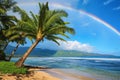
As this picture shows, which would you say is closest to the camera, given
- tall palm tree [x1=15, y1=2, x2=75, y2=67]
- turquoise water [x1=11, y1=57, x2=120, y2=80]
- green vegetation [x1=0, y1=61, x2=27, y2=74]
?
green vegetation [x1=0, y1=61, x2=27, y2=74]

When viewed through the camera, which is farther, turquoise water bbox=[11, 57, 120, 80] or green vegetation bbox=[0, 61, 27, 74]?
turquoise water bbox=[11, 57, 120, 80]

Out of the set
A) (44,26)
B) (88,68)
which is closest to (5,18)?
(44,26)

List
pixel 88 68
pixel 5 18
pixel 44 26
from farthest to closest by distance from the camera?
pixel 88 68 < pixel 5 18 < pixel 44 26

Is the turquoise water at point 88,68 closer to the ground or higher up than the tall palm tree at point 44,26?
closer to the ground

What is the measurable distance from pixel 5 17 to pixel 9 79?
15.3 metres

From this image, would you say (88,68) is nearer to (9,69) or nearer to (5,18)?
(5,18)

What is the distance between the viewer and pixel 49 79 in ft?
68.1

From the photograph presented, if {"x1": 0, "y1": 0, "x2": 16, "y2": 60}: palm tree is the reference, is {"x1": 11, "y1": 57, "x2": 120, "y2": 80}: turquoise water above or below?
below

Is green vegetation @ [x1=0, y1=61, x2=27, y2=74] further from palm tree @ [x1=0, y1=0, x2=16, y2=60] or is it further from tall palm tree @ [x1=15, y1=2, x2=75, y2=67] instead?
palm tree @ [x1=0, y1=0, x2=16, y2=60]

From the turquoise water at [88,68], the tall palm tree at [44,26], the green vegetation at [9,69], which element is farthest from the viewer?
the turquoise water at [88,68]

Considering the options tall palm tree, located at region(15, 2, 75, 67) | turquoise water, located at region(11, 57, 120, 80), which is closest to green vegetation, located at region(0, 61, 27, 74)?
tall palm tree, located at region(15, 2, 75, 67)

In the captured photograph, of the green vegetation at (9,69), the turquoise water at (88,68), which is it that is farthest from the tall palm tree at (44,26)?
the turquoise water at (88,68)

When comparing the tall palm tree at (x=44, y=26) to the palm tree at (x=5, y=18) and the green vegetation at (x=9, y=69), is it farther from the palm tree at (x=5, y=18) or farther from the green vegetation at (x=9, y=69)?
the palm tree at (x=5, y=18)

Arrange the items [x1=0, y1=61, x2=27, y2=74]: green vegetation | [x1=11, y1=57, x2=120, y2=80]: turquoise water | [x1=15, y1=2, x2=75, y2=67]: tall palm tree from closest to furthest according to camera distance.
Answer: [x1=0, y1=61, x2=27, y2=74]: green vegetation, [x1=15, y1=2, x2=75, y2=67]: tall palm tree, [x1=11, y1=57, x2=120, y2=80]: turquoise water
